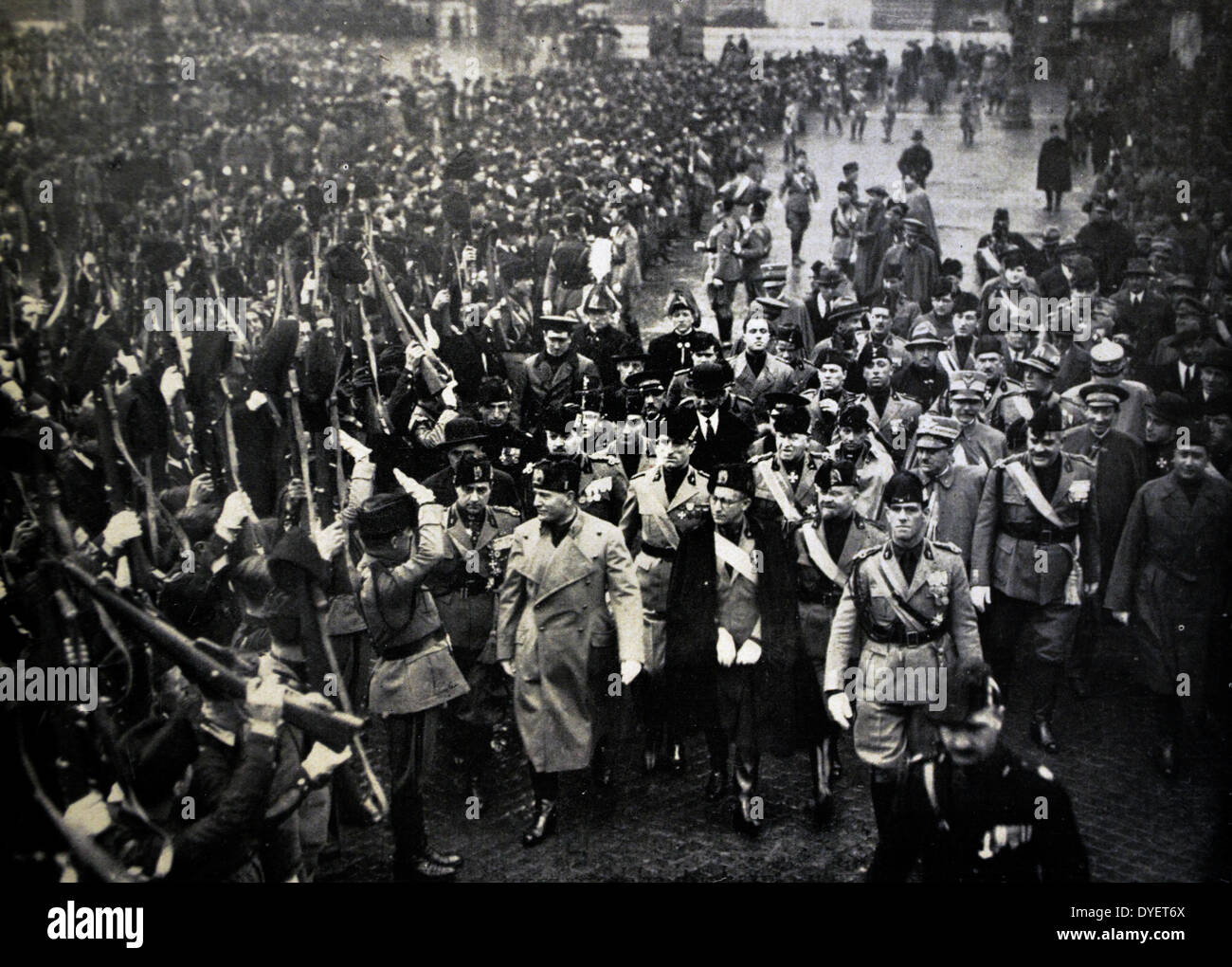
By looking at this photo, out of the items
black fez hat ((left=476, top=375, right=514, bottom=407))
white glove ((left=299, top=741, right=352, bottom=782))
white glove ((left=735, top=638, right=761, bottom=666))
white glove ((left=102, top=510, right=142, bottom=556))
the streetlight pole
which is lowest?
white glove ((left=299, top=741, right=352, bottom=782))

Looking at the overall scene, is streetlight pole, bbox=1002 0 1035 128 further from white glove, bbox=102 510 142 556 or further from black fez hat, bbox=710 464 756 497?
white glove, bbox=102 510 142 556

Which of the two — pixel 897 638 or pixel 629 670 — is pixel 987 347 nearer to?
pixel 897 638

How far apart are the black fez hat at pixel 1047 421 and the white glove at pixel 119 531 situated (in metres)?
4.69

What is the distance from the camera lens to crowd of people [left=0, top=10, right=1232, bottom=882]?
16.9 ft

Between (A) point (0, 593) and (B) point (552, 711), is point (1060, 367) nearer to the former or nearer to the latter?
(B) point (552, 711)

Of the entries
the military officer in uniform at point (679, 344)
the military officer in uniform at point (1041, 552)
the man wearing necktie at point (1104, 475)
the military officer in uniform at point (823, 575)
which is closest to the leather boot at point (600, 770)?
the military officer in uniform at point (823, 575)

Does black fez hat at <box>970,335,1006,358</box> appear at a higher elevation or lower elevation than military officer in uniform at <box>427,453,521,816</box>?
higher

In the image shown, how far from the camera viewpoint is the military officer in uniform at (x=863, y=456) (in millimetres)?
5781

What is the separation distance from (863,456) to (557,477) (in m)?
1.71

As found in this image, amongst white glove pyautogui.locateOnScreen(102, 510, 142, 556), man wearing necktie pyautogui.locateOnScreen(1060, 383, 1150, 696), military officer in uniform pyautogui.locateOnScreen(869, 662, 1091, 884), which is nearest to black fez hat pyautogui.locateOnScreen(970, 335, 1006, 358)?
man wearing necktie pyautogui.locateOnScreen(1060, 383, 1150, 696)

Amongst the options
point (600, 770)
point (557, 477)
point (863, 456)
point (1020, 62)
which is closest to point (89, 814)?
point (600, 770)

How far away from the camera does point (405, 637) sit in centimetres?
520

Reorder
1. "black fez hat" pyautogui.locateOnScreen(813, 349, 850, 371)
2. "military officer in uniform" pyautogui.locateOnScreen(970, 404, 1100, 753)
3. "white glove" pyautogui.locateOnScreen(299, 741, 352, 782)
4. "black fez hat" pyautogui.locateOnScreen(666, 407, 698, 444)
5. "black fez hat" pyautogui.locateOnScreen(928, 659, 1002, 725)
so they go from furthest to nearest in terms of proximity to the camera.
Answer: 1. "black fez hat" pyautogui.locateOnScreen(813, 349, 850, 371)
2. "military officer in uniform" pyautogui.locateOnScreen(970, 404, 1100, 753)
3. "black fez hat" pyautogui.locateOnScreen(666, 407, 698, 444)
4. "black fez hat" pyautogui.locateOnScreen(928, 659, 1002, 725)
5. "white glove" pyautogui.locateOnScreen(299, 741, 352, 782)

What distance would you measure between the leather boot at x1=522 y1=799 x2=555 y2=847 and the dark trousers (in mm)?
504
